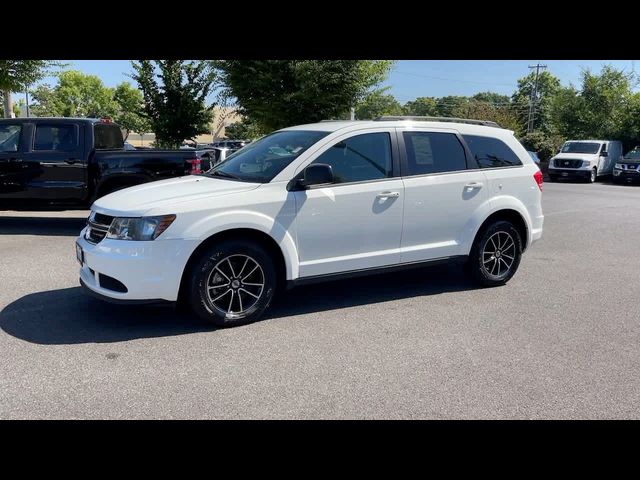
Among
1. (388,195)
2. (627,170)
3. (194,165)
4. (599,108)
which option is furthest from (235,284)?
(599,108)

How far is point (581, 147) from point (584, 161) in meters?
1.74

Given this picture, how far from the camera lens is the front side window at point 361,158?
5.32 meters

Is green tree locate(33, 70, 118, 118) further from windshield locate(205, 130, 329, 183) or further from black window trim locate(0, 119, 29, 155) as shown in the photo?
windshield locate(205, 130, 329, 183)

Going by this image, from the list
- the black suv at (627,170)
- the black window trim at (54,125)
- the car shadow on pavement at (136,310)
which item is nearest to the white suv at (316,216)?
the car shadow on pavement at (136,310)

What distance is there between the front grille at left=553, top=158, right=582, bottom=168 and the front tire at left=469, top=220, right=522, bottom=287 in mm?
20108

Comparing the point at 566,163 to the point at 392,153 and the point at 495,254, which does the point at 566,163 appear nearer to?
the point at 495,254

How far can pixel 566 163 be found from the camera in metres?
24.3

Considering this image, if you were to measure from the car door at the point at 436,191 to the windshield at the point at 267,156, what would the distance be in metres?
1.02

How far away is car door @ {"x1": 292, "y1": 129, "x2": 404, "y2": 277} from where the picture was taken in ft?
16.8

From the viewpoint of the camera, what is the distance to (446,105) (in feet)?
373
